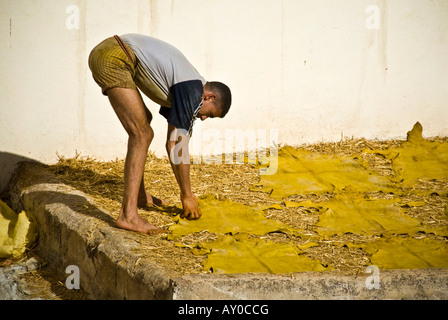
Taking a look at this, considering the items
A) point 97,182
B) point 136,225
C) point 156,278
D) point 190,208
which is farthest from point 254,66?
point 156,278

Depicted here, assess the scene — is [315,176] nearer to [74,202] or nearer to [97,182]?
[97,182]

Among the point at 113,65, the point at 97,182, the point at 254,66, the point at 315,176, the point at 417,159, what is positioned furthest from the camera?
the point at 254,66

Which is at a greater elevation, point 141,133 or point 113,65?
point 113,65

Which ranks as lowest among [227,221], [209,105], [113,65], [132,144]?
[227,221]

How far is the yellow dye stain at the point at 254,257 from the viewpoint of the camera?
3598 mm

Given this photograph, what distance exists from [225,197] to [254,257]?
1435 millimetres

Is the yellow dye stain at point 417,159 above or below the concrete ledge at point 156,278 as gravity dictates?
above

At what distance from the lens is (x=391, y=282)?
3.37 m

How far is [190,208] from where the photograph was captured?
437 centimetres

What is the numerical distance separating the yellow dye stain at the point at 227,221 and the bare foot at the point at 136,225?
14 centimetres

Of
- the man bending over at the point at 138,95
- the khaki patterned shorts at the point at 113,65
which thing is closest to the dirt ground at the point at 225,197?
the man bending over at the point at 138,95

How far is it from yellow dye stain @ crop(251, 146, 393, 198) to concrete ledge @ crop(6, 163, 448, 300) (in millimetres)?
1832

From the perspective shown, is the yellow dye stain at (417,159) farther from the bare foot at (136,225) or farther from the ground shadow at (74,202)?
the ground shadow at (74,202)

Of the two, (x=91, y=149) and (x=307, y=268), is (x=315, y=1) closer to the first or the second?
(x=91, y=149)
